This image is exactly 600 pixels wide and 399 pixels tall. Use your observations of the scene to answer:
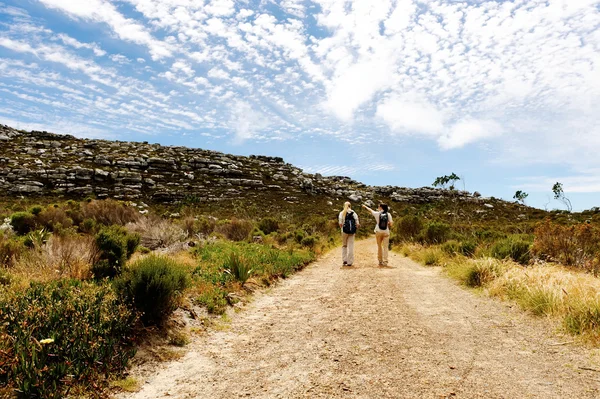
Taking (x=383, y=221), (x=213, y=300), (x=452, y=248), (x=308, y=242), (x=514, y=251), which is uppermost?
(x=383, y=221)

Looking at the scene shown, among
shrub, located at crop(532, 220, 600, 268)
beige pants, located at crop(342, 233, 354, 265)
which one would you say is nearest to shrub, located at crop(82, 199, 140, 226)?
beige pants, located at crop(342, 233, 354, 265)

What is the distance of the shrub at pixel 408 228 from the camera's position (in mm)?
20188

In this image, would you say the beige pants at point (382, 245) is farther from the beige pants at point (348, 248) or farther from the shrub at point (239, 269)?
the shrub at point (239, 269)

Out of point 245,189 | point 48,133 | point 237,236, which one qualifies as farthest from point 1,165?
point 237,236

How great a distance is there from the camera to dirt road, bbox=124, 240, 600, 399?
3.55 m

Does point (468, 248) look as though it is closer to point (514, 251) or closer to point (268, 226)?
point (514, 251)

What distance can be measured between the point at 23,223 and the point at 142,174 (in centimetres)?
3867

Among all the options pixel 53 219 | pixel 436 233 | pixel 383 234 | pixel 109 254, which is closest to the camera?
pixel 109 254

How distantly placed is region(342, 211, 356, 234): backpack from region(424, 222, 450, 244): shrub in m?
6.11

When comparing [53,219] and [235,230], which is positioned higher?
[53,219]

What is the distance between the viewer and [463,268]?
9.59 meters

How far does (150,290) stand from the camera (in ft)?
17.4

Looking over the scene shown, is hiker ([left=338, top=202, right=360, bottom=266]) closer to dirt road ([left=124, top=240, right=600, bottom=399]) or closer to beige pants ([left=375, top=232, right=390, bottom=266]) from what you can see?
beige pants ([left=375, top=232, right=390, bottom=266])

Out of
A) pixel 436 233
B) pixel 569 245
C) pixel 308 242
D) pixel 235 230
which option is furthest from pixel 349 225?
pixel 235 230
